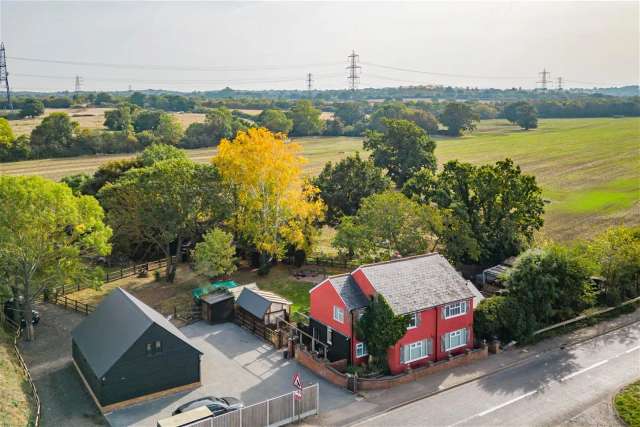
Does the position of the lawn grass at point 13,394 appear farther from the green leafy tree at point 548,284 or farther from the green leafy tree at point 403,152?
the green leafy tree at point 403,152

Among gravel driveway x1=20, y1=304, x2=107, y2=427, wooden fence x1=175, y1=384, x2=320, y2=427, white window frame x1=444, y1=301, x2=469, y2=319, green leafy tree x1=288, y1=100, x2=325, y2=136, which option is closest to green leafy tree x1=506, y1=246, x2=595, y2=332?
white window frame x1=444, y1=301, x2=469, y2=319

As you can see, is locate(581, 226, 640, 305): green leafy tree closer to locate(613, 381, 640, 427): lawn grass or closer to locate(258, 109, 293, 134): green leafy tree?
locate(613, 381, 640, 427): lawn grass

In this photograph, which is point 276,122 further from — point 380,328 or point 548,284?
point 380,328

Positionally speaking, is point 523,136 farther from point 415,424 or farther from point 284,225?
point 415,424

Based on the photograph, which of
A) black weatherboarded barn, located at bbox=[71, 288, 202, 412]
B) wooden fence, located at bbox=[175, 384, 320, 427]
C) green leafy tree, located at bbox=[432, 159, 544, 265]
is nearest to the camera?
wooden fence, located at bbox=[175, 384, 320, 427]

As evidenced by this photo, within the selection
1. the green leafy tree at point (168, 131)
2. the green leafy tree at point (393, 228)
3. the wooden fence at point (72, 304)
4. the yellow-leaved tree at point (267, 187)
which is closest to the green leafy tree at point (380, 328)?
the green leafy tree at point (393, 228)

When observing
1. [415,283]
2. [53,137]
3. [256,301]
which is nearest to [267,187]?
[256,301]

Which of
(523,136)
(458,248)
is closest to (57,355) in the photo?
(458,248)

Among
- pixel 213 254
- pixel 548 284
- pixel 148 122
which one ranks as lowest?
pixel 548 284
